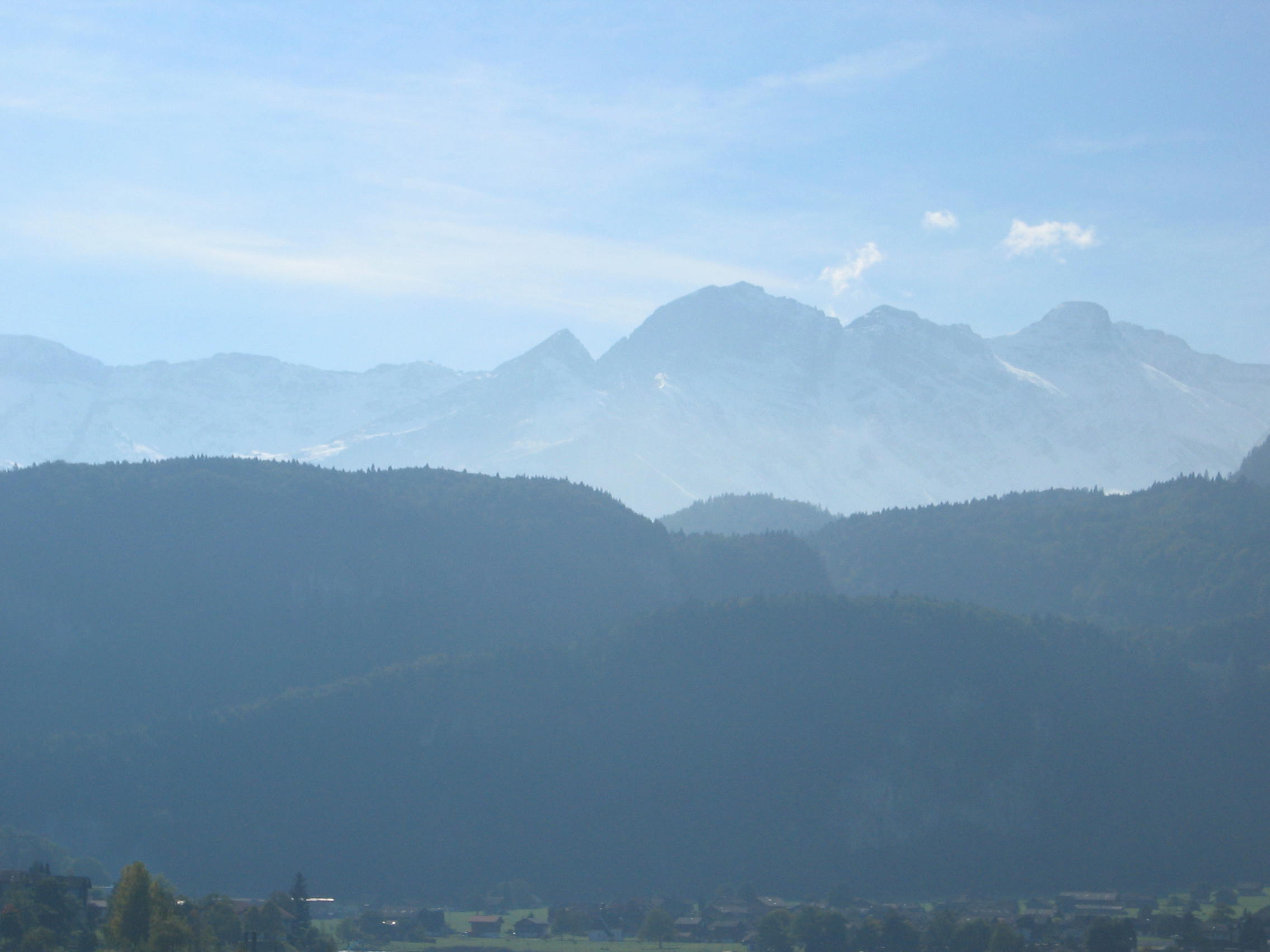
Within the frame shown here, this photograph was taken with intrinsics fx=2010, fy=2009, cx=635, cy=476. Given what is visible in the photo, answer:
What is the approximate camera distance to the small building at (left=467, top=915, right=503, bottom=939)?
144500 millimetres

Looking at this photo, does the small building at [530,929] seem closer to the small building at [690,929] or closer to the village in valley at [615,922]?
the village in valley at [615,922]

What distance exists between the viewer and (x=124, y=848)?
178 meters

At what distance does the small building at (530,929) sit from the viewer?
143500mm

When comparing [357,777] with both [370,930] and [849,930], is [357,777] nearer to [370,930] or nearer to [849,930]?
[370,930]

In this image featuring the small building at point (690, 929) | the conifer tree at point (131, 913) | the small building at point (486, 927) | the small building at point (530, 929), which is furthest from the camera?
the small building at point (486, 927)

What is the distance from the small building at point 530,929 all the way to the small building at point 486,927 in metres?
1.10

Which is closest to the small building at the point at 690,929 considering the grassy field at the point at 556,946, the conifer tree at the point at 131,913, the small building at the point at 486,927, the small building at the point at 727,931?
the small building at the point at 727,931

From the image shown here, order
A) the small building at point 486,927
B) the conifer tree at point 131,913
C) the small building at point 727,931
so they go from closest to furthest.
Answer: the conifer tree at point 131,913, the small building at point 727,931, the small building at point 486,927

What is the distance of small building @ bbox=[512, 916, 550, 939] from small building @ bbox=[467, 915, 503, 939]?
1.10 meters

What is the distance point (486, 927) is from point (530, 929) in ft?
12.2

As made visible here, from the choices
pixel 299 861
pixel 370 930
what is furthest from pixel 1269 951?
pixel 299 861

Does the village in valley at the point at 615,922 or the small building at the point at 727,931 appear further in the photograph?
the small building at the point at 727,931

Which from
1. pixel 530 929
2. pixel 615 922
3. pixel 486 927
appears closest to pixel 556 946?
pixel 530 929

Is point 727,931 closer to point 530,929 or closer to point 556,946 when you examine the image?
point 556,946
